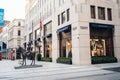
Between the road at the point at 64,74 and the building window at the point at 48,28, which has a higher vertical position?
the building window at the point at 48,28

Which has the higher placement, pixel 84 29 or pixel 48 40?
pixel 84 29

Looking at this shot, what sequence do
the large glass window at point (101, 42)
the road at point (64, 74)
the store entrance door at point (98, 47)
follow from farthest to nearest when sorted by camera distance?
the large glass window at point (101, 42)
the store entrance door at point (98, 47)
the road at point (64, 74)

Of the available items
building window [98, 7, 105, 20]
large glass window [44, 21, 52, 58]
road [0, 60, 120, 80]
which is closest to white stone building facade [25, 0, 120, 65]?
building window [98, 7, 105, 20]

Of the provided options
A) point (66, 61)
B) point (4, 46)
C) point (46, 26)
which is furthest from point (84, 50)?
point (4, 46)

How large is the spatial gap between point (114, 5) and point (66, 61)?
36.1 ft

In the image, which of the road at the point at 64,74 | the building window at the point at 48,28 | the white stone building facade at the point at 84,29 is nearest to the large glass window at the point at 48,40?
the building window at the point at 48,28

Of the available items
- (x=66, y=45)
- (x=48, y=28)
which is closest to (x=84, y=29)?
(x=66, y=45)

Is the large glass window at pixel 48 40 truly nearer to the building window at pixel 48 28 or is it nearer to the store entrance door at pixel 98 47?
the building window at pixel 48 28

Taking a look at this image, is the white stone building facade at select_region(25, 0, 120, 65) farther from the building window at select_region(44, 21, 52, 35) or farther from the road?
the road

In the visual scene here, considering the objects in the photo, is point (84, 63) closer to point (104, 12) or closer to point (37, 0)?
point (104, 12)

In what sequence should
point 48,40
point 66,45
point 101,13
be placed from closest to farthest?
point 101,13 → point 66,45 → point 48,40

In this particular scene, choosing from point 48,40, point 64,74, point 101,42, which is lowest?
point 64,74

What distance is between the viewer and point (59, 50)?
1120 inches

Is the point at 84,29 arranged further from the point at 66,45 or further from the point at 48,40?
the point at 48,40
